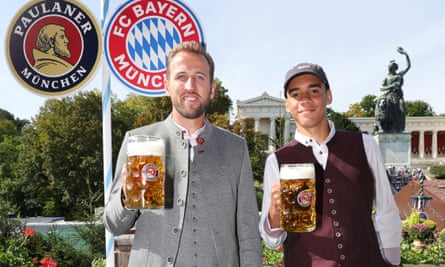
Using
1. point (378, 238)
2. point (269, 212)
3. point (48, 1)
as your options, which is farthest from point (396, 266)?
point (48, 1)

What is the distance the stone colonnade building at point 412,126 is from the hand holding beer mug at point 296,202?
215ft

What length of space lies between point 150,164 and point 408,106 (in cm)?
8907

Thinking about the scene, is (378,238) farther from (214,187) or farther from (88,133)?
(88,133)

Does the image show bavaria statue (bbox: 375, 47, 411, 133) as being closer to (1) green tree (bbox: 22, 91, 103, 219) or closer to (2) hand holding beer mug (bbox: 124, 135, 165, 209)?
(1) green tree (bbox: 22, 91, 103, 219)

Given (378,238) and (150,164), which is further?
(378,238)

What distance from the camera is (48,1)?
15.3ft

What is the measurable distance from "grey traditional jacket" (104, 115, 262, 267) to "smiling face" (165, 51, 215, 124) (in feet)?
0.56

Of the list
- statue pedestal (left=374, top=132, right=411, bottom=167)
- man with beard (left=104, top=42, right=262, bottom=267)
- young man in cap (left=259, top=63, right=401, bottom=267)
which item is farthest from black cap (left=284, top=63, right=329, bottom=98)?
statue pedestal (left=374, top=132, right=411, bottom=167)

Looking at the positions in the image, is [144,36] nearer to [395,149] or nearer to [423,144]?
[395,149]

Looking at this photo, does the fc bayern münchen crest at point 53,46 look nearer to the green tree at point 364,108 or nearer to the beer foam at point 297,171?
the beer foam at point 297,171

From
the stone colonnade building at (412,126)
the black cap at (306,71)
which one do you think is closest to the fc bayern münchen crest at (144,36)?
the black cap at (306,71)

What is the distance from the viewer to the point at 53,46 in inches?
185

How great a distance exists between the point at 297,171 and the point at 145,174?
2.78ft

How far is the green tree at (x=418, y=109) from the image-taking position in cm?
8375
